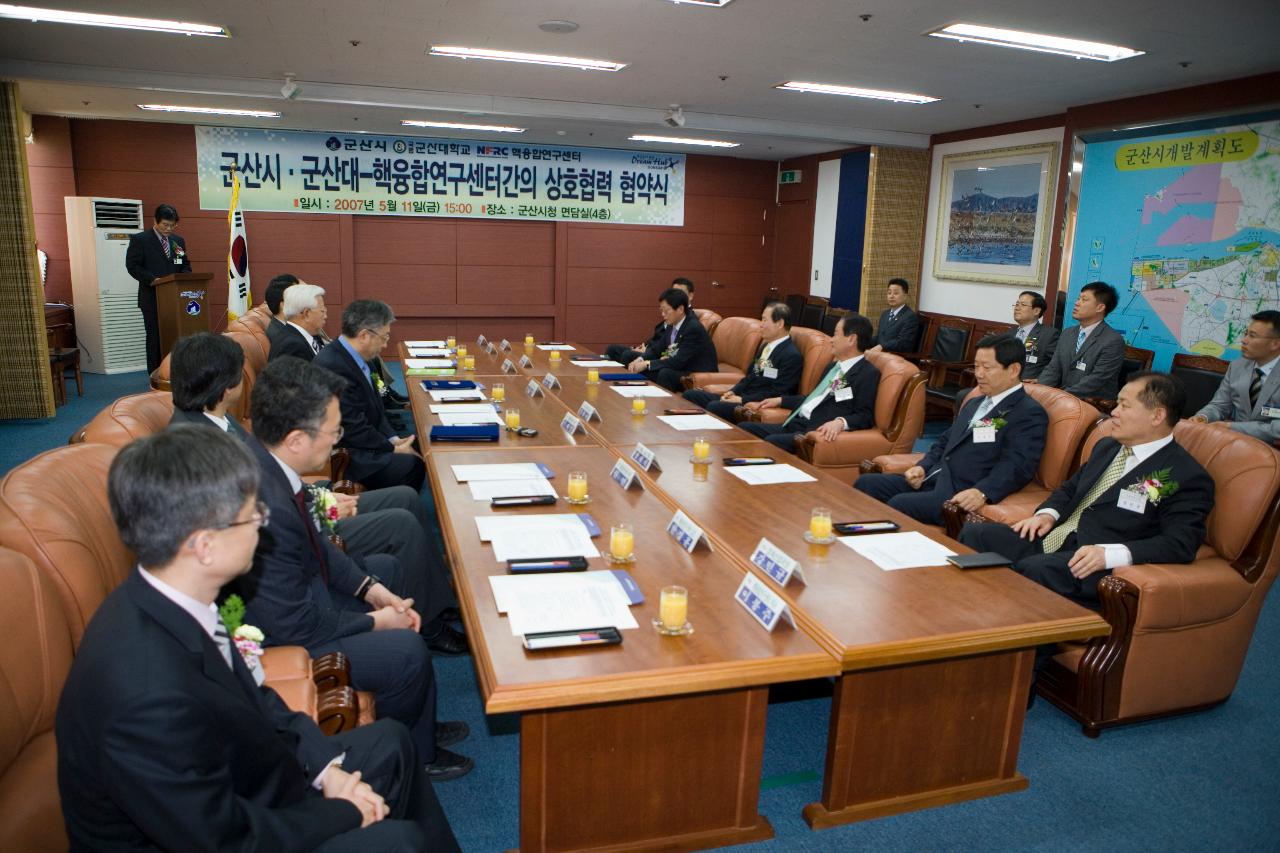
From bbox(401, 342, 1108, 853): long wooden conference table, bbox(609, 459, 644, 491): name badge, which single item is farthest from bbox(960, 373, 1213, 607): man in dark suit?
bbox(609, 459, 644, 491): name badge

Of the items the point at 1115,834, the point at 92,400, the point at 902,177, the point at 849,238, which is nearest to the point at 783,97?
the point at 902,177

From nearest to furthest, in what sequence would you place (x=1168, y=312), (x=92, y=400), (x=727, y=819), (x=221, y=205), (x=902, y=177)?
(x=727, y=819)
(x=1168, y=312)
(x=92, y=400)
(x=902, y=177)
(x=221, y=205)

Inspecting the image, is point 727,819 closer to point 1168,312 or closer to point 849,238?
point 1168,312

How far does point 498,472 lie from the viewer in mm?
3234

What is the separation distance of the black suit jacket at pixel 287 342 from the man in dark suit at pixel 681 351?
9.52ft

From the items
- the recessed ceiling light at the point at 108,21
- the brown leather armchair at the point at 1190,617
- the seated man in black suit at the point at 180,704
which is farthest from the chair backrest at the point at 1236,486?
the recessed ceiling light at the point at 108,21

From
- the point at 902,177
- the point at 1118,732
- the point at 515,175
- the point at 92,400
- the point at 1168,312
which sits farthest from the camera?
the point at 515,175

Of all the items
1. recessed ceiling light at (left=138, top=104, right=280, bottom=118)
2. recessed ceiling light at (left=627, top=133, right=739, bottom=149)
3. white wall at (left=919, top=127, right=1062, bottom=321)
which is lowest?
white wall at (left=919, top=127, right=1062, bottom=321)

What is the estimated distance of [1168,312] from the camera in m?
6.48

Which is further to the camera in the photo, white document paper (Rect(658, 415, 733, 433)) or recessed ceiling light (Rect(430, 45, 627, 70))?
recessed ceiling light (Rect(430, 45, 627, 70))

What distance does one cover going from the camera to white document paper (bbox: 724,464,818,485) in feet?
11.0

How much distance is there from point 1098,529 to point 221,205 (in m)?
10.4

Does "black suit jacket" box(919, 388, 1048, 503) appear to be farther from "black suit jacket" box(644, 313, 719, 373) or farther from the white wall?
the white wall

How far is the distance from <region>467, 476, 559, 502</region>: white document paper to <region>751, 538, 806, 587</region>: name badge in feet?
2.84
